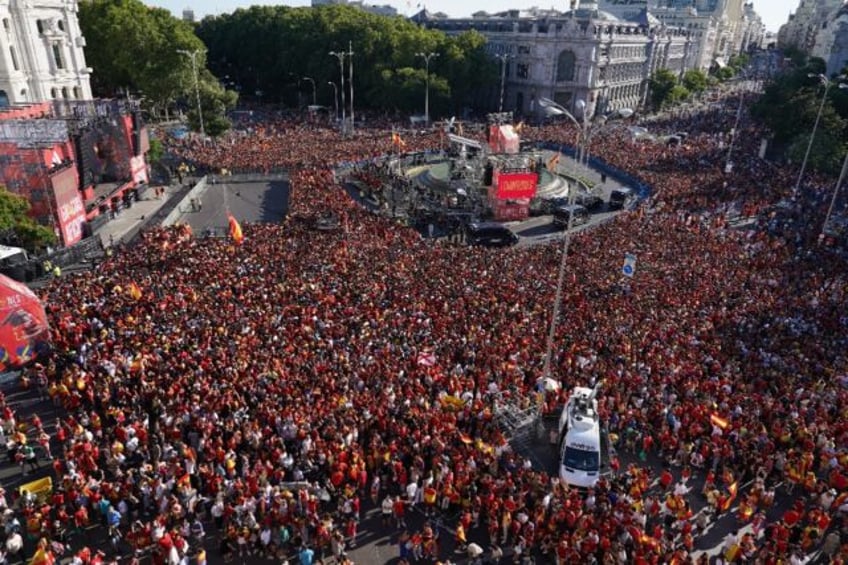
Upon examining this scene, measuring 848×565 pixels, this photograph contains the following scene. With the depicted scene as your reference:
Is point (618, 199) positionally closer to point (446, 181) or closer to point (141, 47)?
point (446, 181)

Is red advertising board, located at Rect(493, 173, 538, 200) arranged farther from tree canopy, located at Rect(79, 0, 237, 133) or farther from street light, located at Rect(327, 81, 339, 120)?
street light, located at Rect(327, 81, 339, 120)

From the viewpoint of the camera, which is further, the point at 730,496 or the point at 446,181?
the point at 446,181

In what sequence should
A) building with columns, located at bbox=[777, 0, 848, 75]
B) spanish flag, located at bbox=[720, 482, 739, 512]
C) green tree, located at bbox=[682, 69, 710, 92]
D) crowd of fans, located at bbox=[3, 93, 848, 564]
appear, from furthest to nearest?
green tree, located at bbox=[682, 69, 710, 92] → building with columns, located at bbox=[777, 0, 848, 75] → spanish flag, located at bbox=[720, 482, 739, 512] → crowd of fans, located at bbox=[3, 93, 848, 564]

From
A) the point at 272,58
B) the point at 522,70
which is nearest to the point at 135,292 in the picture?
the point at 272,58

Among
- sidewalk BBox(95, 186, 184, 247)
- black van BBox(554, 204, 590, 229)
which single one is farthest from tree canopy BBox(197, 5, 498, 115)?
black van BBox(554, 204, 590, 229)

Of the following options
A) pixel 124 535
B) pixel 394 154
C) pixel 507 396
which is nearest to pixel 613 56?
pixel 394 154

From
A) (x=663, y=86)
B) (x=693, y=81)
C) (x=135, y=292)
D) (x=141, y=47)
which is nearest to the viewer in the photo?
(x=135, y=292)

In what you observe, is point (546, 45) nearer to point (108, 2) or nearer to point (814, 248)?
point (108, 2)
